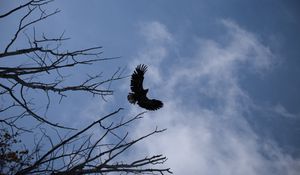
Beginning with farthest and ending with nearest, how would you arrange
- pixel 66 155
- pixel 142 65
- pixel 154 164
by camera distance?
pixel 142 65
pixel 66 155
pixel 154 164

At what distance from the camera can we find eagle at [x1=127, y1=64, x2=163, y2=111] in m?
6.91

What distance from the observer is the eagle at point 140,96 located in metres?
6.91

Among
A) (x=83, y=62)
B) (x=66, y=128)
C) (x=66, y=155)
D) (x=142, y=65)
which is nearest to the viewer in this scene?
(x=66, y=155)

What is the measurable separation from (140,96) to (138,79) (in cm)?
60

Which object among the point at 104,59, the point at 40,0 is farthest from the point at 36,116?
the point at 40,0

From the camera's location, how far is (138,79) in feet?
22.7

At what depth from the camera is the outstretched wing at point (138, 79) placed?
673 cm

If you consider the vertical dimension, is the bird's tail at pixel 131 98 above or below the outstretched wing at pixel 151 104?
above

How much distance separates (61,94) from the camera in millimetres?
3523

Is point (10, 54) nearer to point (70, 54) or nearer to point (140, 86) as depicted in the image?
point (70, 54)

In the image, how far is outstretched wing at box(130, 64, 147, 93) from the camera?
6730 millimetres

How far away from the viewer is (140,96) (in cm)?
734

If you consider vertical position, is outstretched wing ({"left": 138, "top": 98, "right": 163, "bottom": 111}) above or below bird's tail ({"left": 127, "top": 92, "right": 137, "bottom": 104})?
below

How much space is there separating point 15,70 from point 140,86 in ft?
13.8
